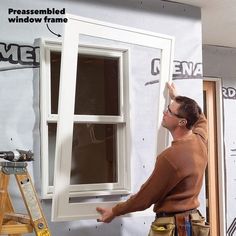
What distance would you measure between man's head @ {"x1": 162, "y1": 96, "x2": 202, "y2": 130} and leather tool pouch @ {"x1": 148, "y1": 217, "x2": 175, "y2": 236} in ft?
1.76

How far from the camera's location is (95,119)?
105 inches

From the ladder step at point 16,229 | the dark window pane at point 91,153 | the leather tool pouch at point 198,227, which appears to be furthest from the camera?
the dark window pane at point 91,153

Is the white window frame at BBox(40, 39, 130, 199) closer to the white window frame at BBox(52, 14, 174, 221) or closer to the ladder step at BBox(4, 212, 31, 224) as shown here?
the white window frame at BBox(52, 14, 174, 221)

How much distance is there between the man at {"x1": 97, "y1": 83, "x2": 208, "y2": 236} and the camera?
2348 millimetres

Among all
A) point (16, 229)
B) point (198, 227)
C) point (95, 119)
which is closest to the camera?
Result: point (16, 229)

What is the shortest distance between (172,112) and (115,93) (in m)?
0.47

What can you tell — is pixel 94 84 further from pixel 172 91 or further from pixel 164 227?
pixel 164 227

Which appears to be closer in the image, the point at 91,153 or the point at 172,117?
the point at 172,117

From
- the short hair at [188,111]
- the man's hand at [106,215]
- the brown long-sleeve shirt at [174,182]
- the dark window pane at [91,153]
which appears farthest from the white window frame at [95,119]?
the short hair at [188,111]

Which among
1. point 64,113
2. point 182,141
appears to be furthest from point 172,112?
point 64,113

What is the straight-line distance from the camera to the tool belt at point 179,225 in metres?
2.40

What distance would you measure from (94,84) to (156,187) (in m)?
0.84

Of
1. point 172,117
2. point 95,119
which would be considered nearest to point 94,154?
point 95,119

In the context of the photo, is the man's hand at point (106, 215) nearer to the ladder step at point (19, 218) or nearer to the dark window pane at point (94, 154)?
the dark window pane at point (94, 154)
